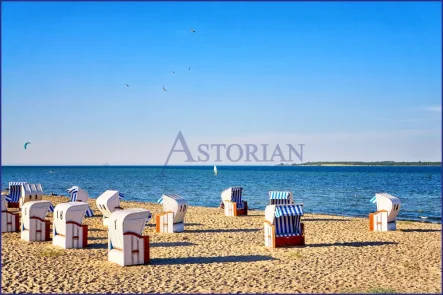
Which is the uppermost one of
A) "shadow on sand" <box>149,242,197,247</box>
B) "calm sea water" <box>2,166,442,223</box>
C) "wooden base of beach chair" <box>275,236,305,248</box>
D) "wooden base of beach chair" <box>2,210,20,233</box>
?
"wooden base of beach chair" <box>2,210,20,233</box>

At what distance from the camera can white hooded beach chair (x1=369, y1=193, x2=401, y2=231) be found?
16.8 m

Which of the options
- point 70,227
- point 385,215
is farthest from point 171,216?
point 385,215

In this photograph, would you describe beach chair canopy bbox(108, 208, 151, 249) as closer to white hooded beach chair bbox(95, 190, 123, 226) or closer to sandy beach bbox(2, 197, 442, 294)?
sandy beach bbox(2, 197, 442, 294)

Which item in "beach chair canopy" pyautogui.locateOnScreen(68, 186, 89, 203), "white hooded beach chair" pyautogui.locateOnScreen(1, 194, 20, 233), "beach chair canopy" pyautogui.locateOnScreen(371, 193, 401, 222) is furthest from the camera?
"beach chair canopy" pyautogui.locateOnScreen(68, 186, 89, 203)

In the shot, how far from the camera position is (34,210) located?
46.4ft

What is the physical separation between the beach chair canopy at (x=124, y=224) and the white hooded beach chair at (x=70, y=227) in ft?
7.31

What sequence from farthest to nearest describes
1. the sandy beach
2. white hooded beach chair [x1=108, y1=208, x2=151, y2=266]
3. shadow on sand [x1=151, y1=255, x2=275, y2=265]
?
shadow on sand [x1=151, y1=255, x2=275, y2=265], white hooded beach chair [x1=108, y1=208, x2=151, y2=266], the sandy beach

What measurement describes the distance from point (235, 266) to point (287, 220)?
3168mm

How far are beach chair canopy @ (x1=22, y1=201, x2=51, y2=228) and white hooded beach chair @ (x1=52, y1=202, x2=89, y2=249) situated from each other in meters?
1.15

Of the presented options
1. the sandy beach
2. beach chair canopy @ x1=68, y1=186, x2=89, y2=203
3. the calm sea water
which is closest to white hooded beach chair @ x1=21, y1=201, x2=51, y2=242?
the sandy beach

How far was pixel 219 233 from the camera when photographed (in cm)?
1627

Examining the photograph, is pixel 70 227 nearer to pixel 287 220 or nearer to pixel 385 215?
pixel 287 220

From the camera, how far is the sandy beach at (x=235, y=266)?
9180 millimetres

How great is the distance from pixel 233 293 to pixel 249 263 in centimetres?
254
